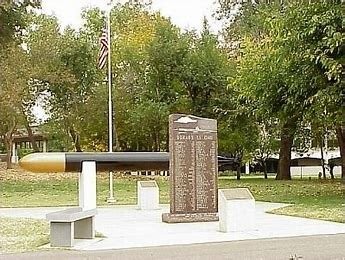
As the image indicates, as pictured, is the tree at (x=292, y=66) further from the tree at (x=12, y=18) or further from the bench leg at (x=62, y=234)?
the tree at (x=12, y=18)

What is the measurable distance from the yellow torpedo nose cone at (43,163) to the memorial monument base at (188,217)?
13.6ft

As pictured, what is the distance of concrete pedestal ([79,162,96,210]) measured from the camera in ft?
58.1

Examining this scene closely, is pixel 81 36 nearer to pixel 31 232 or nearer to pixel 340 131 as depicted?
pixel 340 131

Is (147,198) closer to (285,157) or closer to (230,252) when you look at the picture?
(230,252)

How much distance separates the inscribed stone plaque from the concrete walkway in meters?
0.58

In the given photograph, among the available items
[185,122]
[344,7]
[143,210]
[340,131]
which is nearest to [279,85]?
[344,7]

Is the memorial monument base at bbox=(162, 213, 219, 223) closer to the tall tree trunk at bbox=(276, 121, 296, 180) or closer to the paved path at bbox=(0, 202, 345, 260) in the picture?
the paved path at bbox=(0, 202, 345, 260)

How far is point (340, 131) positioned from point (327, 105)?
1406cm

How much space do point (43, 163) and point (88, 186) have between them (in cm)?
164

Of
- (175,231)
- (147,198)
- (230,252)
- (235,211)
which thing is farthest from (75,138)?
(230,252)

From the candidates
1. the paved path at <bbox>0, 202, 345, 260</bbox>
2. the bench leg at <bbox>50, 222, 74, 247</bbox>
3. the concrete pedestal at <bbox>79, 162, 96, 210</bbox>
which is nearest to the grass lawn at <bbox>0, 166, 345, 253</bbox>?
the bench leg at <bbox>50, 222, 74, 247</bbox>

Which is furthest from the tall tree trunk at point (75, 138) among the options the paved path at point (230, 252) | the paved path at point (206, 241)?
the paved path at point (230, 252)


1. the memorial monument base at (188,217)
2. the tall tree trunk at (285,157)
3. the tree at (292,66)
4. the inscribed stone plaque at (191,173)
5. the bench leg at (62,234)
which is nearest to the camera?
the bench leg at (62,234)

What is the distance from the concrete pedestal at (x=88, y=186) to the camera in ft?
58.1
